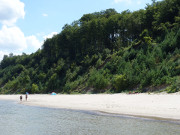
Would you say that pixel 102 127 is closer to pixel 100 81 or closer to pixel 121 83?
pixel 121 83

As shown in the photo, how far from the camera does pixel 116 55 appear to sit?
46.9 metres

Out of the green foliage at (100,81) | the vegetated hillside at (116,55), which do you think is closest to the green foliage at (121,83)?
the vegetated hillside at (116,55)

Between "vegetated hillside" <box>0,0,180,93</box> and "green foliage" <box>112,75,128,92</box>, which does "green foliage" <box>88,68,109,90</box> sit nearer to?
"vegetated hillside" <box>0,0,180,93</box>

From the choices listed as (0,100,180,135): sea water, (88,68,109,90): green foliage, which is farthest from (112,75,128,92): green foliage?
(0,100,180,135): sea water

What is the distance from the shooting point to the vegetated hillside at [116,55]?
107 ft

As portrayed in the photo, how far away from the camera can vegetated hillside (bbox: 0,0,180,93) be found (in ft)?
107

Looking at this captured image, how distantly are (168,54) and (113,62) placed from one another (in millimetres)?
13509

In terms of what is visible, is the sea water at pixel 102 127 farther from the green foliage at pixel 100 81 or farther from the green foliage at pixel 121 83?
the green foliage at pixel 100 81

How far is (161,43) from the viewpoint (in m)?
37.2

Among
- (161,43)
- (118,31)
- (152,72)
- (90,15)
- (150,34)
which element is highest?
(90,15)

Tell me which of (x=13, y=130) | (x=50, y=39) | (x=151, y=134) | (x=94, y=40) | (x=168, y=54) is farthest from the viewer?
(x=50, y=39)

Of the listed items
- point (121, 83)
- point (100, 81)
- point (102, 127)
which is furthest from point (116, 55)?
point (102, 127)

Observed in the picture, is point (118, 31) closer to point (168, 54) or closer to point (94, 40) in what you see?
point (94, 40)

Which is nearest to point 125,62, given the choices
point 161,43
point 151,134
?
point 161,43
